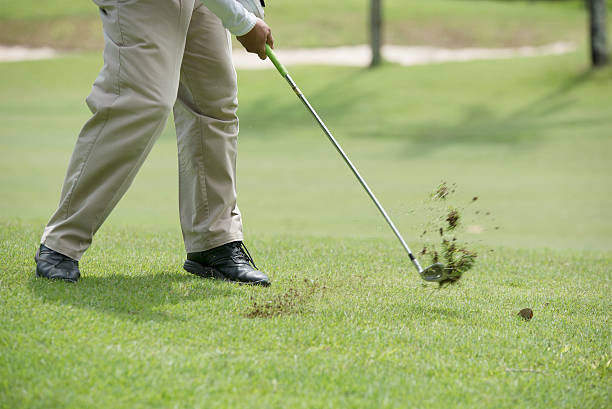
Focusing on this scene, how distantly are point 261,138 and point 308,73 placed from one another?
717cm

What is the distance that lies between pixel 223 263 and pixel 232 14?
1.16 meters

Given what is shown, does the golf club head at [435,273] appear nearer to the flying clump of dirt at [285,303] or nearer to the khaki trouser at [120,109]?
the flying clump of dirt at [285,303]

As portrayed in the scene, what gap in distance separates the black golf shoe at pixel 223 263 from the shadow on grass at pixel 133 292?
10 centimetres

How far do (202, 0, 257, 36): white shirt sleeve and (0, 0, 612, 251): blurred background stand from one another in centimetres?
117

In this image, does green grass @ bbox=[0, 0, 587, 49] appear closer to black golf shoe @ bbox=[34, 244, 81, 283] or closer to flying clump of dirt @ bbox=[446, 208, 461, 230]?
flying clump of dirt @ bbox=[446, 208, 461, 230]

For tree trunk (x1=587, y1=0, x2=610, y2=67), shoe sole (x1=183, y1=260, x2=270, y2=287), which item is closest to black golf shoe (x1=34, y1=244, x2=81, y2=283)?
shoe sole (x1=183, y1=260, x2=270, y2=287)

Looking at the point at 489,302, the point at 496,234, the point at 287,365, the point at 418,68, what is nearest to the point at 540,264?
the point at 489,302

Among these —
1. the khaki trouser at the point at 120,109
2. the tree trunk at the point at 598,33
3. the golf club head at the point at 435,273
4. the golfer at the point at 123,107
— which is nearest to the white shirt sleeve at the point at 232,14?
the golfer at the point at 123,107

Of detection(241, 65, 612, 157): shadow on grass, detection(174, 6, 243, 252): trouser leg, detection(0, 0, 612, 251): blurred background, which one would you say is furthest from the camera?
detection(241, 65, 612, 157): shadow on grass

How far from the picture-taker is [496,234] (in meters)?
6.42

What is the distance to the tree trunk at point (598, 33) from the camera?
1631 centimetres

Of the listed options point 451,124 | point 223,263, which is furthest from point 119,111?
point 451,124

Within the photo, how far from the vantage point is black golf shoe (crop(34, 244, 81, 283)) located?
3.01m

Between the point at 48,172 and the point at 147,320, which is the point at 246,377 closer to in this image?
the point at 147,320
